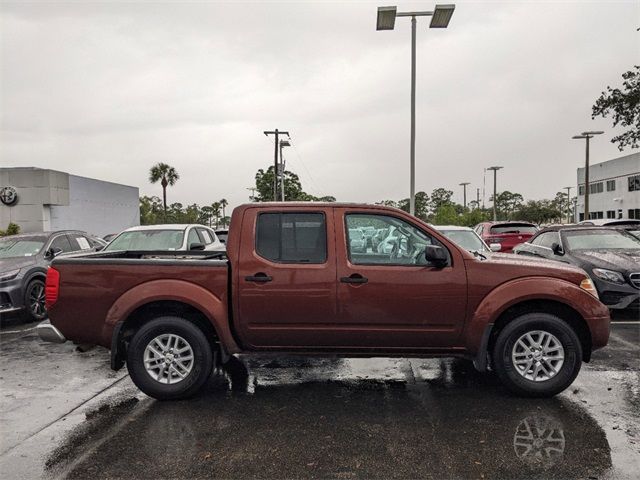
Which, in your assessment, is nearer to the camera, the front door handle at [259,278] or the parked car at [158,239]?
the front door handle at [259,278]

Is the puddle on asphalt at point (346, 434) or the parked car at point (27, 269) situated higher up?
the parked car at point (27, 269)

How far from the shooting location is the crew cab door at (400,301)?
468cm

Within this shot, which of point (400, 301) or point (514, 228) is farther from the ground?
point (514, 228)

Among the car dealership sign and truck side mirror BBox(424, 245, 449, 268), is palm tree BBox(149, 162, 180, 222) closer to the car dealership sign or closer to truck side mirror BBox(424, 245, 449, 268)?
the car dealership sign

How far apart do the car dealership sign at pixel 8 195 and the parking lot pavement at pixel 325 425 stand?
1007 inches

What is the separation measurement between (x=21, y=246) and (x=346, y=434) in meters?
8.59

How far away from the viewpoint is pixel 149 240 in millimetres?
9805

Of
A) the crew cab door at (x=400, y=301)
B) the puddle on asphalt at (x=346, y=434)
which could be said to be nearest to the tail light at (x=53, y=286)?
the puddle on asphalt at (x=346, y=434)

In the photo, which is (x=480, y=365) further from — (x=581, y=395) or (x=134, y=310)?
(x=134, y=310)

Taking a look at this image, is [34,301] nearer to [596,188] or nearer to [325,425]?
[325,425]

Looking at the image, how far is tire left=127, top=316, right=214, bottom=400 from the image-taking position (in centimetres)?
478

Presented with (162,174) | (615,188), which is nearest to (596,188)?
(615,188)

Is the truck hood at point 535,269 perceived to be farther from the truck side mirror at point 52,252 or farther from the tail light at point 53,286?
the truck side mirror at point 52,252

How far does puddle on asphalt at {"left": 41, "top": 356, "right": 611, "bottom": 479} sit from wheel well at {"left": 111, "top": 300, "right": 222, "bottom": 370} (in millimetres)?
582
